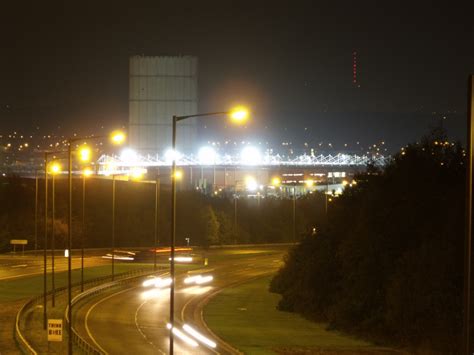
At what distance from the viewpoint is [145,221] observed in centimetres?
9450

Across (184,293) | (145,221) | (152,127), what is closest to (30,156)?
(152,127)

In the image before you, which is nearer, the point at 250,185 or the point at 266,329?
the point at 266,329

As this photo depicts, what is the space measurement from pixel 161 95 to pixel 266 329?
74.6 metres

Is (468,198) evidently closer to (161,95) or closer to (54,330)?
(54,330)

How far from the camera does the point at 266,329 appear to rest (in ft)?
115

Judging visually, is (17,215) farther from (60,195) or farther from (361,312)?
(361,312)

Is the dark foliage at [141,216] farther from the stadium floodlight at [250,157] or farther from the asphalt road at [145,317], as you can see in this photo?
the stadium floodlight at [250,157]

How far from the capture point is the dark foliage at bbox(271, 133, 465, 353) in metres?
33.3

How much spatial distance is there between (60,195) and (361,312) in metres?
58.3

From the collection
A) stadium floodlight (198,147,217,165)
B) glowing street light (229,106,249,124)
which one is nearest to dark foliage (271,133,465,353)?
glowing street light (229,106,249,124)

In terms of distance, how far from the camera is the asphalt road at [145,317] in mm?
28922

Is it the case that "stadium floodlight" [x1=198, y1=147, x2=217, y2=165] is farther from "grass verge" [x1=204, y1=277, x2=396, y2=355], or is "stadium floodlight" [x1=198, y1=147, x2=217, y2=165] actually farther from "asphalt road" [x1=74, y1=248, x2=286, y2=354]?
"grass verge" [x1=204, y1=277, x2=396, y2=355]

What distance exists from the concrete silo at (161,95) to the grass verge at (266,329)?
6042cm

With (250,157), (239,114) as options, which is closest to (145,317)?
(239,114)
